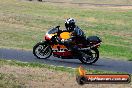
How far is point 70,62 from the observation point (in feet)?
65.9

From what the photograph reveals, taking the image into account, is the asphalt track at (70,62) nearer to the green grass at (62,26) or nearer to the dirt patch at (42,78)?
the green grass at (62,26)

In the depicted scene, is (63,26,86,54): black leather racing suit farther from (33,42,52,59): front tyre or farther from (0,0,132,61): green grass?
(0,0,132,61): green grass

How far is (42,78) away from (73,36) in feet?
16.3

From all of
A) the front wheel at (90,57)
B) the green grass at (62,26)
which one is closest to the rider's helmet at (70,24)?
the front wheel at (90,57)

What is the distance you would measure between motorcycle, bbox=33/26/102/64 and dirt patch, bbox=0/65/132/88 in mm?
3333

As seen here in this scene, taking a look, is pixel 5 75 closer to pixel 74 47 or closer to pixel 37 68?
pixel 37 68

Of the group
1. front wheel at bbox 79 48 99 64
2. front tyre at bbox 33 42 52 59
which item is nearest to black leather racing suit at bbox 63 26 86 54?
front wheel at bbox 79 48 99 64

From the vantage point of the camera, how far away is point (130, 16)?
174 ft

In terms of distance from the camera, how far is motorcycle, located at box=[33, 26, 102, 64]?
19.8 m

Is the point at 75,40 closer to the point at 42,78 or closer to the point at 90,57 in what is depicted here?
the point at 90,57

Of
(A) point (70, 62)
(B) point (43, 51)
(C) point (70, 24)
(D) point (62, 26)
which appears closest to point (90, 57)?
(A) point (70, 62)

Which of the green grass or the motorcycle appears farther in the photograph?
the green grass

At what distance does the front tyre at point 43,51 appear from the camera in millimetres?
20328

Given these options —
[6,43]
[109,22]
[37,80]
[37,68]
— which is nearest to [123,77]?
[37,80]
